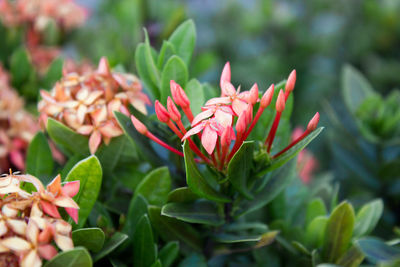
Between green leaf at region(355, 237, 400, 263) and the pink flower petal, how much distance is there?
284 mm

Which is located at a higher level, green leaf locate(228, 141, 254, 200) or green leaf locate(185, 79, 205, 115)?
green leaf locate(185, 79, 205, 115)

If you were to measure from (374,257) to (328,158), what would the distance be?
129cm

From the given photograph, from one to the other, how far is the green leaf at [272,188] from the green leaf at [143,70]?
0.90 feet

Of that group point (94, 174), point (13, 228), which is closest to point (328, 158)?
point (94, 174)

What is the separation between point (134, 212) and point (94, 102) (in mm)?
222

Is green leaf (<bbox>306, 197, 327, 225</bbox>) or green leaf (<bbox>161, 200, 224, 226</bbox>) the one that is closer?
green leaf (<bbox>161, 200, 224, 226</bbox>)

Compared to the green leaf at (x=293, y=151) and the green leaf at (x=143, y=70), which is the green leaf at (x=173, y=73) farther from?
the green leaf at (x=293, y=151)

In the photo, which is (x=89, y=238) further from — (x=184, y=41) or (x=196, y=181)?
(x=184, y=41)

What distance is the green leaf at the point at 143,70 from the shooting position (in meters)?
0.97

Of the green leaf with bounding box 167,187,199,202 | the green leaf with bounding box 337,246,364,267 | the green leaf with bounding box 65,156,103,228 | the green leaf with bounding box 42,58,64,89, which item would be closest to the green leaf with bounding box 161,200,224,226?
the green leaf with bounding box 167,187,199,202

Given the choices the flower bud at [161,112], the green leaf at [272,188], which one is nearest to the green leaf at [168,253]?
the green leaf at [272,188]

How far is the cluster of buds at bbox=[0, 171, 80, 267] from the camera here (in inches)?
26.6

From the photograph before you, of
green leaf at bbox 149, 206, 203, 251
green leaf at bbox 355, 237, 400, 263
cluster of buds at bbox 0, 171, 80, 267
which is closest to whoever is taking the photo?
cluster of buds at bbox 0, 171, 80, 267

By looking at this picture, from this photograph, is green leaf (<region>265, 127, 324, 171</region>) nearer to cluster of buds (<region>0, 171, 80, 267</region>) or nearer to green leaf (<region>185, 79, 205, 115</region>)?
green leaf (<region>185, 79, 205, 115</region>)
